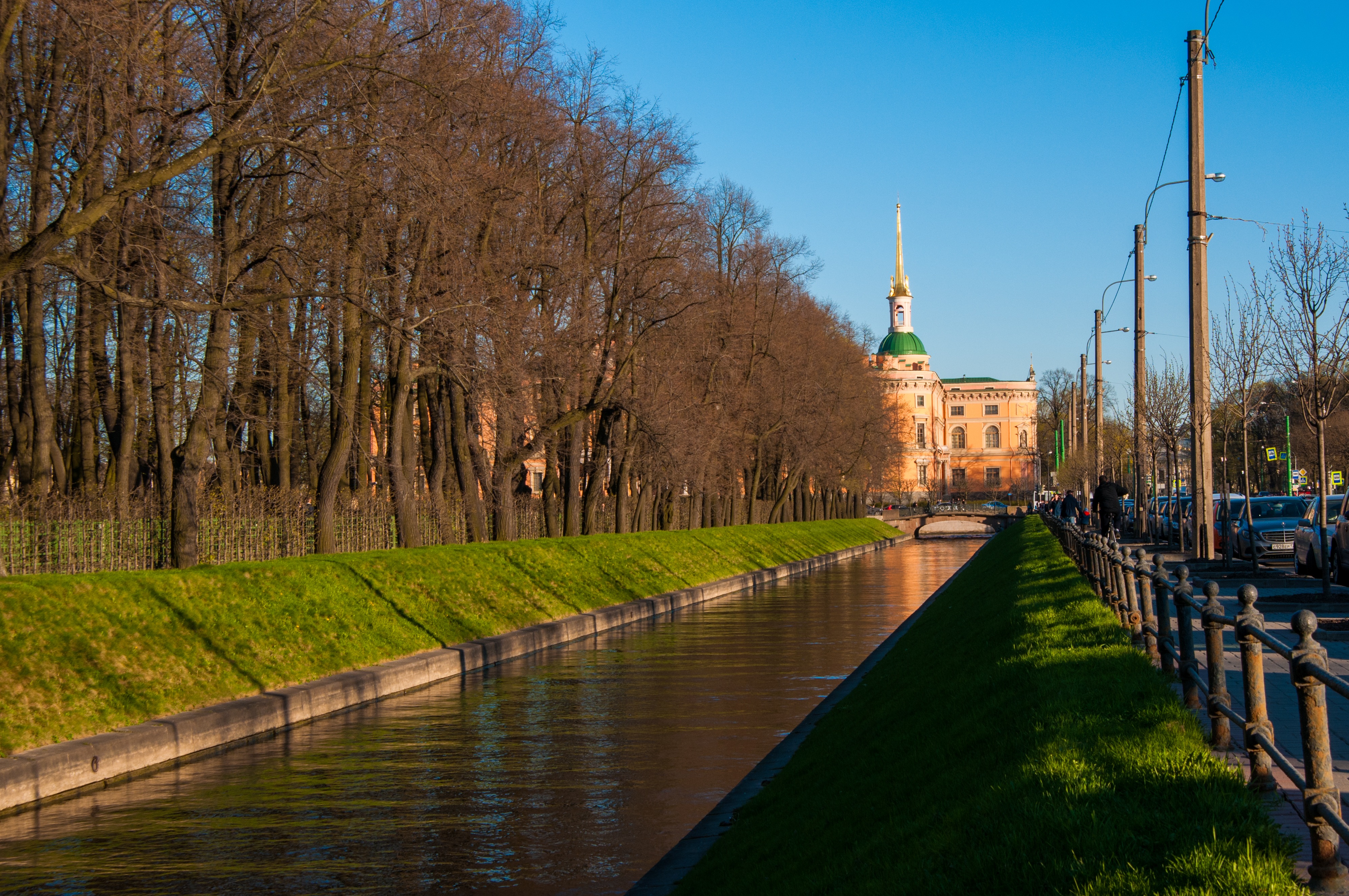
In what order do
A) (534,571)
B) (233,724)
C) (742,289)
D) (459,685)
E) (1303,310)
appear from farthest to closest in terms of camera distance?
(742,289), (534,571), (1303,310), (459,685), (233,724)

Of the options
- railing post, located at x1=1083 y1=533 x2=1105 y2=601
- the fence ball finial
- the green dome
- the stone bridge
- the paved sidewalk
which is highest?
the green dome

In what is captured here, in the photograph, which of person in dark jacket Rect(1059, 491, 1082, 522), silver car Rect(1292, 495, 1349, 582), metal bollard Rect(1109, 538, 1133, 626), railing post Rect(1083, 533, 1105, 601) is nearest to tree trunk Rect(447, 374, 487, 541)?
railing post Rect(1083, 533, 1105, 601)

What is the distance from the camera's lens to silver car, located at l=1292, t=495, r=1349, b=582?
2441 centimetres

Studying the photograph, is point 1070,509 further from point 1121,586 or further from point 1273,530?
point 1121,586

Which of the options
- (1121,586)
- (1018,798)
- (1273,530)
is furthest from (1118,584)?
(1273,530)

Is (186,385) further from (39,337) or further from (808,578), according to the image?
(808,578)

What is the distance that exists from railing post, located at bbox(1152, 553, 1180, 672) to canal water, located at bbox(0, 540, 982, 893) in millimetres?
3565

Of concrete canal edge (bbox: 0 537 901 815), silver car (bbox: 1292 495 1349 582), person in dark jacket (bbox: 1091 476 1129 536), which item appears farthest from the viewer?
person in dark jacket (bbox: 1091 476 1129 536)

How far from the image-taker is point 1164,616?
9219 mm

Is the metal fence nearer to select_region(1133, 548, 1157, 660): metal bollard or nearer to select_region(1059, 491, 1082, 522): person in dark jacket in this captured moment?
select_region(1133, 548, 1157, 660): metal bollard

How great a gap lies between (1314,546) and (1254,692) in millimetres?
22418

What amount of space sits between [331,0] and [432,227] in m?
5.81

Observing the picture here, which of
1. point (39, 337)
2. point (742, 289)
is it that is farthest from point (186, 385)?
point (742, 289)

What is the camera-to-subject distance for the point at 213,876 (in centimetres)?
819
